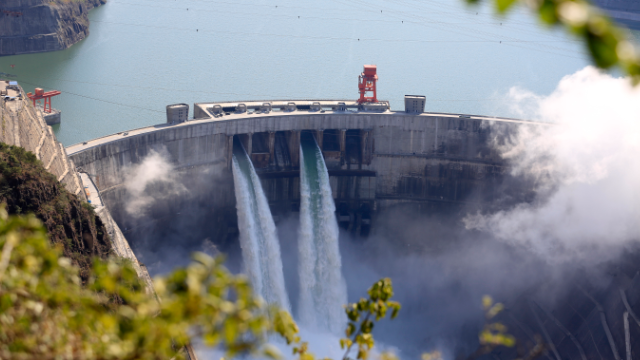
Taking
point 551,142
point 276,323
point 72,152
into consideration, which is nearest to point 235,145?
point 72,152

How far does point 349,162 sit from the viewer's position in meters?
53.0

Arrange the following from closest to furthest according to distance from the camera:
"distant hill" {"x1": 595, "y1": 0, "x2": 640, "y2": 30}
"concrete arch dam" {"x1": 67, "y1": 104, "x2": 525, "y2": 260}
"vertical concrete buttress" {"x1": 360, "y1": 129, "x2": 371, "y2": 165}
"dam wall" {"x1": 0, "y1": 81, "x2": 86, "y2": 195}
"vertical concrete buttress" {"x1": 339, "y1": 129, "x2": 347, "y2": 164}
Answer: "dam wall" {"x1": 0, "y1": 81, "x2": 86, "y2": 195} → "concrete arch dam" {"x1": 67, "y1": 104, "x2": 525, "y2": 260} → "vertical concrete buttress" {"x1": 339, "y1": 129, "x2": 347, "y2": 164} → "vertical concrete buttress" {"x1": 360, "y1": 129, "x2": 371, "y2": 165} → "distant hill" {"x1": 595, "y1": 0, "x2": 640, "y2": 30}

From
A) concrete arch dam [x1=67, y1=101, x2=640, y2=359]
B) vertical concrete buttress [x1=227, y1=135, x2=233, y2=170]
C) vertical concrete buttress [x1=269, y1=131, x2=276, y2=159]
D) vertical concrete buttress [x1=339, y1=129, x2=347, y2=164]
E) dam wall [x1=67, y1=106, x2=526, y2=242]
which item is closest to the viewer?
concrete arch dam [x1=67, y1=101, x2=640, y2=359]

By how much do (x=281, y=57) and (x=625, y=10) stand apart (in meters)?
63.5

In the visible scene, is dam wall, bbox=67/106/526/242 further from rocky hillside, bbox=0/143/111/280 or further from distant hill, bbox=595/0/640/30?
distant hill, bbox=595/0/640/30

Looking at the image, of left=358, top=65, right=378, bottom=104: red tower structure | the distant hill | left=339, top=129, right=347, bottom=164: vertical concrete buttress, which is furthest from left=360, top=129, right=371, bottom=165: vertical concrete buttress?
the distant hill

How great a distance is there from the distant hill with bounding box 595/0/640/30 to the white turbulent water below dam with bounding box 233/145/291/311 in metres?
84.1

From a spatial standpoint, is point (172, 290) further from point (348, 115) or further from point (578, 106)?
point (578, 106)

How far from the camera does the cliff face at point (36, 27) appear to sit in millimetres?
83625

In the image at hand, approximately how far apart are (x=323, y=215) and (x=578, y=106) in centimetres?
2352

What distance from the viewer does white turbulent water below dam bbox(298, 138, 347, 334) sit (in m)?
48.7

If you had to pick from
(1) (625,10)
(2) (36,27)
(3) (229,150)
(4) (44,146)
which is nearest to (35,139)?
(4) (44,146)

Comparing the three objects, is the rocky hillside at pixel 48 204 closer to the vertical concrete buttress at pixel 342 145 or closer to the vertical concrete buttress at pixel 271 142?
the vertical concrete buttress at pixel 271 142

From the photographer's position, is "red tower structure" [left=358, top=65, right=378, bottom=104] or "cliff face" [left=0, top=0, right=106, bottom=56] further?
"cliff face" [left=0, top=0, right=106, bottom=56]
